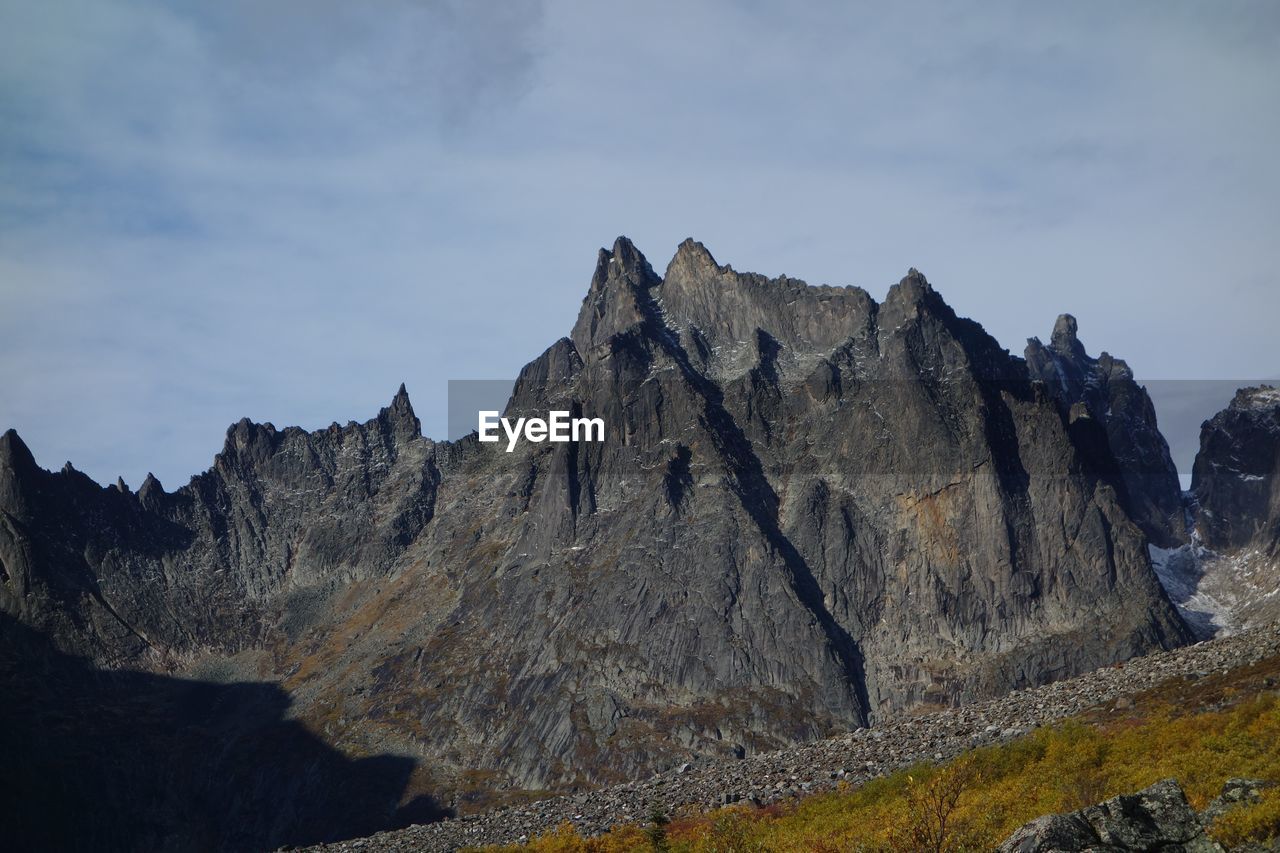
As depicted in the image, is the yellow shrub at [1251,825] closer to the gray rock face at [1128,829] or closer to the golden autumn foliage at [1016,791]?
the golden autumn foliage at [1016,791]

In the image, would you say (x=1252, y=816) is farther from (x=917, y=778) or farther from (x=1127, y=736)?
(x=917, y=778)

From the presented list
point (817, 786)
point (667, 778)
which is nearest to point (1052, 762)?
point (817, 786)

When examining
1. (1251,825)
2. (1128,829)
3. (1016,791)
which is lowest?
(1016,791)

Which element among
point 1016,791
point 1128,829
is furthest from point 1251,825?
point 1016,791

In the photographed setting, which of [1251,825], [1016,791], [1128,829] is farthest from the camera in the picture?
[1016,791]

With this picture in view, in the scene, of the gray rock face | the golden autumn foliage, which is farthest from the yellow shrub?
the gray rock face

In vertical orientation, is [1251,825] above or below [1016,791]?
above

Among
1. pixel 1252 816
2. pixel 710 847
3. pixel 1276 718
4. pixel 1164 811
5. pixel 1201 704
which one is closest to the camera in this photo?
pixel 1164 811

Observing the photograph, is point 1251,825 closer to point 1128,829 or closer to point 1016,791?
point 1128,829
